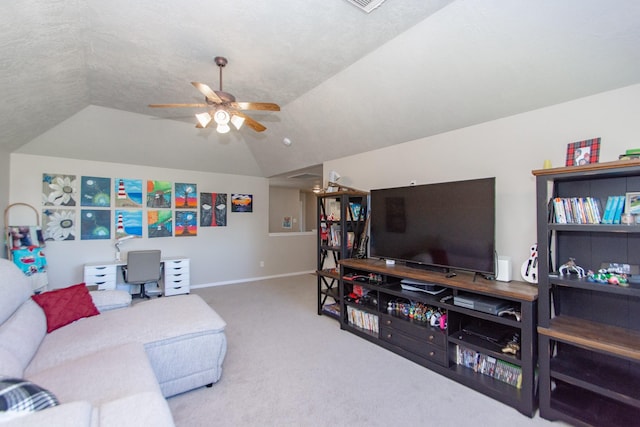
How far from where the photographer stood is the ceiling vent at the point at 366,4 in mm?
1853

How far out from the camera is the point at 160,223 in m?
5.07

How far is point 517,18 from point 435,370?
2698mm

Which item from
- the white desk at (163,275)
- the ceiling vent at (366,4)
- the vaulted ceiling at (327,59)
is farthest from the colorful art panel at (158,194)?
the ceiling vent at (366,4)

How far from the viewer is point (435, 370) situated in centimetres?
243

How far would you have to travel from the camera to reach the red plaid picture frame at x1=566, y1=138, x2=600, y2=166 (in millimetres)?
1867

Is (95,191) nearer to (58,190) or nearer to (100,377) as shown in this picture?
(58,190)

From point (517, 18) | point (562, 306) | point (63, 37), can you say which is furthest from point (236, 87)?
point (562, 306)

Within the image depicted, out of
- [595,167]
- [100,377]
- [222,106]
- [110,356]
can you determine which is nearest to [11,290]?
[110,356]

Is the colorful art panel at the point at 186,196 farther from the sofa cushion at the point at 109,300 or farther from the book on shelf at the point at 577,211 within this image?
the book on shelf at the point at 577,211

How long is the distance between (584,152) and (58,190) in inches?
245

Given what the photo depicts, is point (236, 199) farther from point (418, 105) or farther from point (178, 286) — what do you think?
point (418, 105)

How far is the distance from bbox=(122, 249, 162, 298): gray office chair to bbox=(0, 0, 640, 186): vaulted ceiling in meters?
2.01

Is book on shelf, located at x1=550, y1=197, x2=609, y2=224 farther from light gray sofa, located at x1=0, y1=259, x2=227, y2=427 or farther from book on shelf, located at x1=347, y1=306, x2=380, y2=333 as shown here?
light gray sofa, located at x1=0, y1=259, x2=227, y2=427

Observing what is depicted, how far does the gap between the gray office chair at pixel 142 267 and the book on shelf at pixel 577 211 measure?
4.85m
